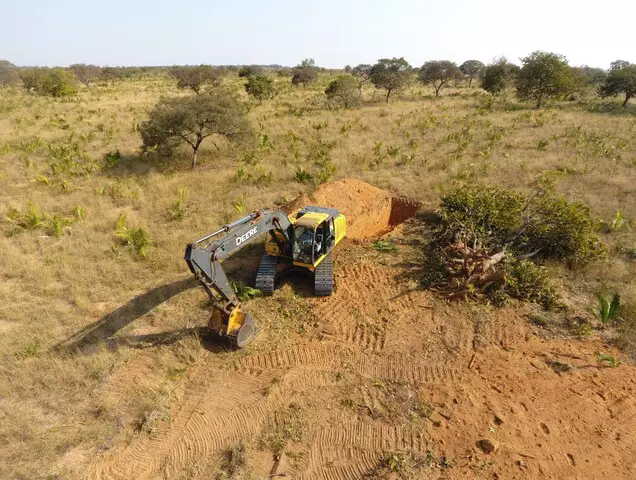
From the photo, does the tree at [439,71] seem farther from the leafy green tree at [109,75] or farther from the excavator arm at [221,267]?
the leafy green tree at [109,75]

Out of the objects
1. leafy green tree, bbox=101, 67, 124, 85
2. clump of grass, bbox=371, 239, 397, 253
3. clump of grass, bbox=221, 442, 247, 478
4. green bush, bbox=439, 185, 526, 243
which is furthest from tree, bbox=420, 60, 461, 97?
leafy green tree, bbox=101, 67, 124, 85

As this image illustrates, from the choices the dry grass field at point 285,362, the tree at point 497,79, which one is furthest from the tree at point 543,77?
the dry grass field at point 285,362

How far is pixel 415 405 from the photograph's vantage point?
21.4ft

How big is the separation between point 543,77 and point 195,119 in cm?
2672

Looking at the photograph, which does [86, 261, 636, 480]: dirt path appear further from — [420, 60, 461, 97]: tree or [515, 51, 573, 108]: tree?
[420, 60, 461, 97]: tree

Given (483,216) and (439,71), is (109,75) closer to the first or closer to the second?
(439,71)

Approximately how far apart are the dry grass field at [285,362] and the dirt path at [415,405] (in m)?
0.03

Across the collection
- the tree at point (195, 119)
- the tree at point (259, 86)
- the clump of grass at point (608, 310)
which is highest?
the tree at point (259, 86)

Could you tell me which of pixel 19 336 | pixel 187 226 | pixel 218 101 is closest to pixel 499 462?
pixel 19 336

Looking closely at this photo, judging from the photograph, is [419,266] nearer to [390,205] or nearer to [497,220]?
[497,220]

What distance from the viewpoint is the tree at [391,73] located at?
33.9m

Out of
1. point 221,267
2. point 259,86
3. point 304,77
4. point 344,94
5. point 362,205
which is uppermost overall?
point 304,77

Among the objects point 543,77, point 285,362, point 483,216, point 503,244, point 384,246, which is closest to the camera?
point 285,362

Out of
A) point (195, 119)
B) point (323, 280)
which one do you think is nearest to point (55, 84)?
point (195, 119)
